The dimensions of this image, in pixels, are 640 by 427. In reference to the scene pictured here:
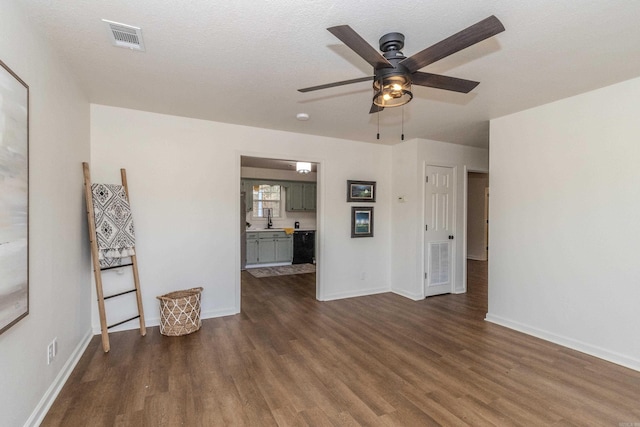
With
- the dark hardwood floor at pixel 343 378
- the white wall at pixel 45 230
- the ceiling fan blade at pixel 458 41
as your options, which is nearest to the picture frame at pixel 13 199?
the white wall at pixel 45 230

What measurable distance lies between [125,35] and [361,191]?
355 centimetres

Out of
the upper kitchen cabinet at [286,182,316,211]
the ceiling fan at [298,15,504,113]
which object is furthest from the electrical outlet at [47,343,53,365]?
the upper kitchen cabinet at [286,182,316,211]

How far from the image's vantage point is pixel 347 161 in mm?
4812

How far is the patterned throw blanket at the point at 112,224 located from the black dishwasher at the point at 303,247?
14.3 ft

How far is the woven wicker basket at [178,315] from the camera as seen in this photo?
3.25 metres

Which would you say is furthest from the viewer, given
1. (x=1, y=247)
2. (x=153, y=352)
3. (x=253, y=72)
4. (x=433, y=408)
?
(x=153, y=352)

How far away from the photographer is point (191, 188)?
3.74 meters

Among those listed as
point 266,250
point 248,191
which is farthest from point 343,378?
point 248,191

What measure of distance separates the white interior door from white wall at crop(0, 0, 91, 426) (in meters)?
4.23

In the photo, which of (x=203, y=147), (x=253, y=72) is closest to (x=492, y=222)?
(x=253, y=72)

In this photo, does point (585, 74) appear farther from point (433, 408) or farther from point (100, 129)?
point (100, 129)

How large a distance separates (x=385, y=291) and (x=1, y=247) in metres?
4.57

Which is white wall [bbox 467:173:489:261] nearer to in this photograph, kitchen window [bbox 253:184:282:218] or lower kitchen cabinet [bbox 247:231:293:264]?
lower kitchen cabinet [bbox 247:231:293:264]

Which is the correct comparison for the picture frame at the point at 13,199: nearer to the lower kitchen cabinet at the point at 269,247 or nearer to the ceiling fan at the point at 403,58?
the ceiling fan at the point at 403,58
